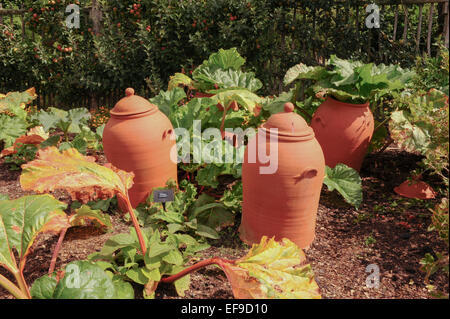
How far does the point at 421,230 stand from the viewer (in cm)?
296

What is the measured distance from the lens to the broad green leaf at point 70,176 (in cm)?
211

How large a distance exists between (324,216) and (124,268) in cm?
167

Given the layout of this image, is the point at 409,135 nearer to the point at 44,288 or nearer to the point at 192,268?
the point at 192,268

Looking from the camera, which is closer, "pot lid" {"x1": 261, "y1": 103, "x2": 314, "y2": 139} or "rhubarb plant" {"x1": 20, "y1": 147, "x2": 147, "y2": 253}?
"rhubarb plant" {"x1": 20, "y1": 147, "x2": 147, "y2": 253}

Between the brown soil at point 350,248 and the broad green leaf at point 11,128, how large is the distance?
59.0 inches

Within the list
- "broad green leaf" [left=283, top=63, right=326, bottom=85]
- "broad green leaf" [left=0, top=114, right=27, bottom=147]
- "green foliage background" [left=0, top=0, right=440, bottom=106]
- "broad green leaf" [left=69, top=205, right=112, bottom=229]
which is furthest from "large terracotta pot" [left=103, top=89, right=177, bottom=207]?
"green foliage background" [left=0, top=0, right=440, bottom=106]

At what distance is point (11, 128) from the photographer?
15.7 feet

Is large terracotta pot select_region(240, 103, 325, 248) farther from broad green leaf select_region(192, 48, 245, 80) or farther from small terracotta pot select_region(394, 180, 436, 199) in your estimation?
broad green leaf select_region(192, 48, 245, 80)

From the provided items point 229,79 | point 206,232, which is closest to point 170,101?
point 229,79

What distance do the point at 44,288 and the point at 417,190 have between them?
291cm

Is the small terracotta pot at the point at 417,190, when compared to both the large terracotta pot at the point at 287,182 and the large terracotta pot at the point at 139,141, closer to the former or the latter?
the large terracotta pot at the point at 287,182

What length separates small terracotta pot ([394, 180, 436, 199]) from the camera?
338cm

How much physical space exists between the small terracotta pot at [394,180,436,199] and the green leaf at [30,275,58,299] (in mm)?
2817
